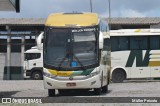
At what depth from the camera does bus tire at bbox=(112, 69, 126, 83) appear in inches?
1355

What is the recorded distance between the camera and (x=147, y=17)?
51844 millimetres

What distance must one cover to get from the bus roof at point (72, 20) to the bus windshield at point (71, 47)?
0.22 m

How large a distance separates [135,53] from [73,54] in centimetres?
1494

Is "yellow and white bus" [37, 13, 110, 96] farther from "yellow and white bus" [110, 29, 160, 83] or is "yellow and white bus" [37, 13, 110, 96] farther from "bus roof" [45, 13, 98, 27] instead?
"yellow and white bus" [110, 29, 160, 83]

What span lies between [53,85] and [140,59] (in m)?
15.6

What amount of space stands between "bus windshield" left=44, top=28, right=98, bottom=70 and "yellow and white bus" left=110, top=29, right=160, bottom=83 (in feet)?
47.1

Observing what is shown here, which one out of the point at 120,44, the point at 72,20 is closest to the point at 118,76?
the point at 120,44

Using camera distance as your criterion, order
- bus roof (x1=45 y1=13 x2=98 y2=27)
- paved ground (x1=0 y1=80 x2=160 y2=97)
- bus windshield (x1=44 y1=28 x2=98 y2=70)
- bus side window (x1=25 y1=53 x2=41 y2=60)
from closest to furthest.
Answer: bus windshield (x1=44 y1=28 x2=98 y2=70) → bus roof (x1=45 y1=13 x2=98 y2=27) → paved ground (x1=0 y1=80 x2=160 y2=97) → bus side window (x1=25 y1=53 x2=41 y2=60)

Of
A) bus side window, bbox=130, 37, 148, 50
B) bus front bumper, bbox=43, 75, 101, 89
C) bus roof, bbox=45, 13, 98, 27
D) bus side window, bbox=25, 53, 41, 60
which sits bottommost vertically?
bus front bumper, bbox=43, 75, 101, 89

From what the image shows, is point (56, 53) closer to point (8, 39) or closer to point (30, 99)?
point (30, 99)

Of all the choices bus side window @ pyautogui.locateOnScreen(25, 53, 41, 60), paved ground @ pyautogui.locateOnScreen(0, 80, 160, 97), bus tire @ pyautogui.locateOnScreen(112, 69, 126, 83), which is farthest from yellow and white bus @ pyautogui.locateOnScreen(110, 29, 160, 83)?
bus side window @ pyautogui.locateOnScreen(25, 53, 41, 60)

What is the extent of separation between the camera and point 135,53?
114ft

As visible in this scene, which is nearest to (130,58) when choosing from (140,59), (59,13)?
(140,59)

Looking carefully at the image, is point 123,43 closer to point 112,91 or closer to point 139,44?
point 139,44
